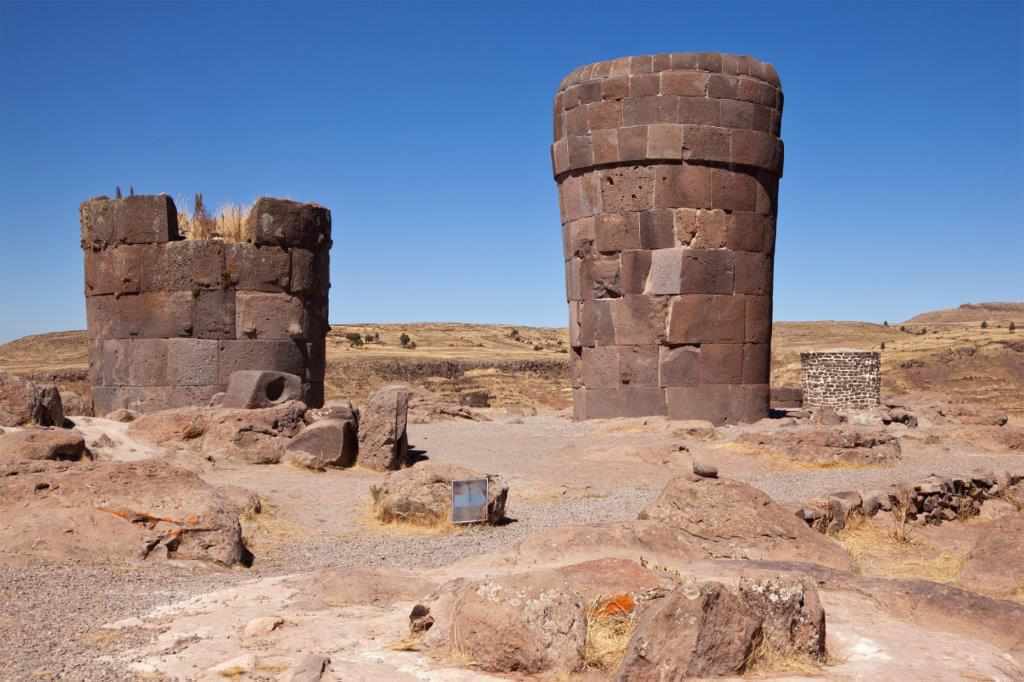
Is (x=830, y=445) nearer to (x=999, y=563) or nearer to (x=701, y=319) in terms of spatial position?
(x=701, y=319)

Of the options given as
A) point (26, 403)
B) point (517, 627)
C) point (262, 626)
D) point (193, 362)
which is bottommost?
point (262, 626)

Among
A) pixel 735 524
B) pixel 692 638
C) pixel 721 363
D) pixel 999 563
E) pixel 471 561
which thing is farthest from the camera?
pixel 721 363

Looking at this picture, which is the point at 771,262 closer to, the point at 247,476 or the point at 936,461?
the point at 936,461

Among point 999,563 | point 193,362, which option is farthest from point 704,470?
point 193,362

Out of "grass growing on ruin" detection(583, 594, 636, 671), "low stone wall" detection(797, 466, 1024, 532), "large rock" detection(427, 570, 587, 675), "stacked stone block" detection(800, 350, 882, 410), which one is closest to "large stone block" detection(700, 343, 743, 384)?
"low stone wall" detection(797, 466, 1024, 532)

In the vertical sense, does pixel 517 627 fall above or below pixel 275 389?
below

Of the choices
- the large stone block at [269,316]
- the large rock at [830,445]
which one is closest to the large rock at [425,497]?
the large rock at [830,445]

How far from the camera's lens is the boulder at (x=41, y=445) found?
29.3ft

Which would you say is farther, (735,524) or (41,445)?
(41,445)

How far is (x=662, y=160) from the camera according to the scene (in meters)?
15.1

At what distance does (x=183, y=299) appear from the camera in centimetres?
1372

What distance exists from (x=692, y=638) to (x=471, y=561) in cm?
264

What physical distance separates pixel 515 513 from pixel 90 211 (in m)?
7.96

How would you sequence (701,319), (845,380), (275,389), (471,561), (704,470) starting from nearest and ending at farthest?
(471,561) → (704,470) → (275,389) → (701,319) → (845,380)
